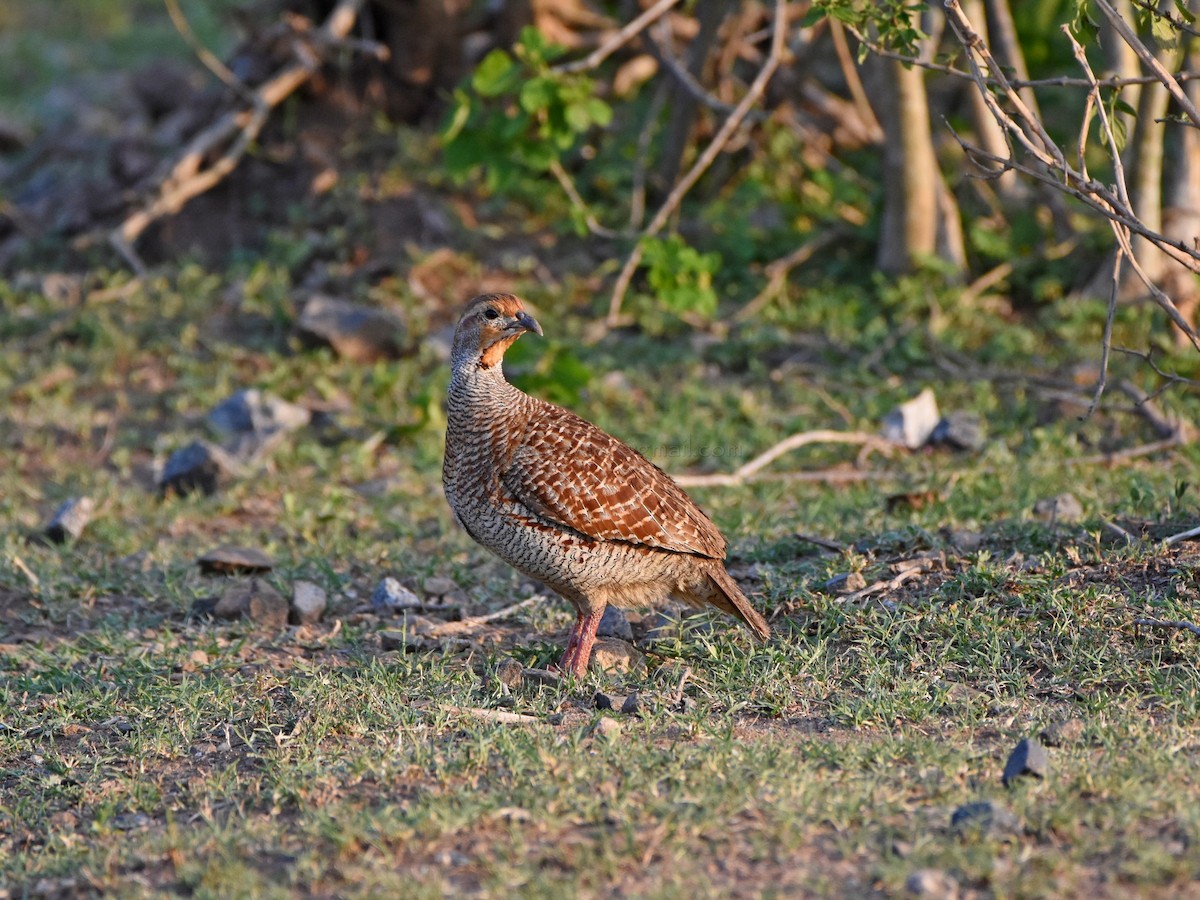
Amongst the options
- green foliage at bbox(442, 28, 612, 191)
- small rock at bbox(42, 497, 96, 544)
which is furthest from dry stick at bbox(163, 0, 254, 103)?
small rock at bbox(42, 497, 96, 544)

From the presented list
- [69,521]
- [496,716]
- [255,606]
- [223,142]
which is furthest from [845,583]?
[223,142]

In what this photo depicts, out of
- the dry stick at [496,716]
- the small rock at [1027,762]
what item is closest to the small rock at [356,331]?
the dry stick at [496,716]

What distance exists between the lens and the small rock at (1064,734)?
424 centimetres

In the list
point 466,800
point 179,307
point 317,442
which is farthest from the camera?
point 179,307

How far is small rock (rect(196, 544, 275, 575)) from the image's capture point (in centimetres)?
640

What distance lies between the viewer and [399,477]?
780 cm

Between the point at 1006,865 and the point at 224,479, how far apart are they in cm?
517

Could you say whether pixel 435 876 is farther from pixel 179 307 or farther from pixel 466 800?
pixel 179 307

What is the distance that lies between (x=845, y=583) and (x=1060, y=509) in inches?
54.8

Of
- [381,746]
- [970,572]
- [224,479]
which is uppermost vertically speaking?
[970,572]

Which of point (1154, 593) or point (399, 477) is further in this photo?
point (399, 477)

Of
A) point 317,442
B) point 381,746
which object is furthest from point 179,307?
point 381,746

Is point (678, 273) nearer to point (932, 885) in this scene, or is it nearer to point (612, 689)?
point (612, 689)

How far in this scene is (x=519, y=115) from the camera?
8.79 m
